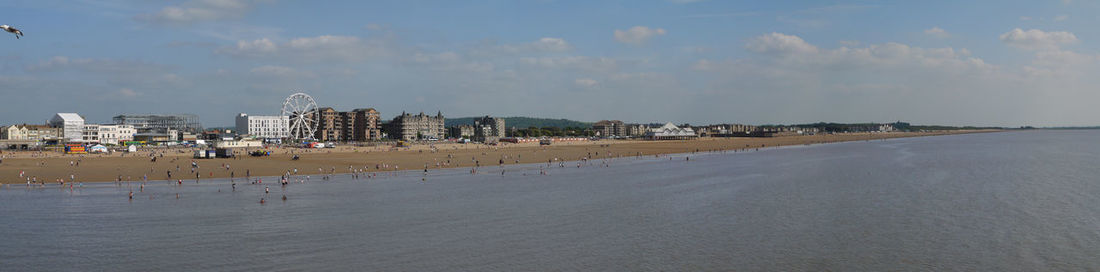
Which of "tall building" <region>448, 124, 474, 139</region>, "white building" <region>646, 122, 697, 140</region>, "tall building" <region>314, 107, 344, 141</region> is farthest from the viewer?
"tall building" <region>448, 124, 474, 139</region>

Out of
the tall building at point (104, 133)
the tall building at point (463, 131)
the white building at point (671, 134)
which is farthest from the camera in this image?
the tall building at point (463, 131)

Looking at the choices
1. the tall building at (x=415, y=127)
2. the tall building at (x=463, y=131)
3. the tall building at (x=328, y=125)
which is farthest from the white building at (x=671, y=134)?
the tall building at (x=328, y=125)

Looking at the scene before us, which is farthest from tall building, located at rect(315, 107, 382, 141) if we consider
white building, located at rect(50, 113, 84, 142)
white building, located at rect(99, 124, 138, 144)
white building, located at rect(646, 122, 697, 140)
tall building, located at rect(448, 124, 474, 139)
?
white building, located at rect(646, 122, 697, 140)

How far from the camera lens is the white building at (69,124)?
12900 cm

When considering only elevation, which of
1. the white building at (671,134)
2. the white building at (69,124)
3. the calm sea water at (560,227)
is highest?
the white building at (69,124)

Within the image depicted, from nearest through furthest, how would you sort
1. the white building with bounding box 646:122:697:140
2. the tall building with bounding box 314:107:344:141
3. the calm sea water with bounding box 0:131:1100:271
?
the calm sea water with bounding box 0:131:1100:271, the tall building with bounding box 314:107:344:141, the white building with bounding box 646:122:697:140

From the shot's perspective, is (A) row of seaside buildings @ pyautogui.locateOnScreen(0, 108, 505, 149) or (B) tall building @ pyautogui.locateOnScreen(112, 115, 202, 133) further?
(B) tall building @ pyautogui.locateOnScreen(112, 115, 202, 133)

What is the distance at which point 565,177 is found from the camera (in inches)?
1841

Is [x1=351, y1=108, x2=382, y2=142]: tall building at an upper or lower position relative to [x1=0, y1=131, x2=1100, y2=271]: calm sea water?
upper

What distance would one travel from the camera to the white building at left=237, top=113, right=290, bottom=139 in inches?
6599

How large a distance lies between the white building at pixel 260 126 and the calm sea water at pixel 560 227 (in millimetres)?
136273

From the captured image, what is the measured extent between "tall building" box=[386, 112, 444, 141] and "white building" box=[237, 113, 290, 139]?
27.1 meters

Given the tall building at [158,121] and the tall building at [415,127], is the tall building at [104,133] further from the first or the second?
the tall building at [415,127]

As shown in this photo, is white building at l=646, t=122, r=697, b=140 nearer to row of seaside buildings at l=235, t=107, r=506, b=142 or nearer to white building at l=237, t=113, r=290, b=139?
row of seaside buildings at l=235, t=107, r=506, b=142
